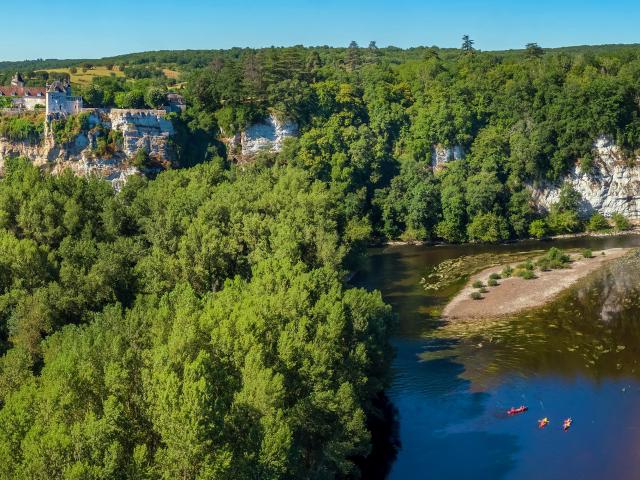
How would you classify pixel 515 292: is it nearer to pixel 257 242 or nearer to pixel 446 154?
pixel 257 242

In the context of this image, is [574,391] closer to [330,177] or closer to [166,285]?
[166,285]

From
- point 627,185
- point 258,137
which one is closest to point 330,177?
point 258,137

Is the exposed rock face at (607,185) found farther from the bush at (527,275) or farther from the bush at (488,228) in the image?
the bush at (527,275)

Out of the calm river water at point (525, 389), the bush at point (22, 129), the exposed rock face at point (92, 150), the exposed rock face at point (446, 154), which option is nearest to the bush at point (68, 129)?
the exposed rock face at point (92, 150)

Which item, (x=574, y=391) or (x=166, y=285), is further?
(x=166, y=285)

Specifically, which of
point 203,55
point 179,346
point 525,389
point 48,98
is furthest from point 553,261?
point 203,55
